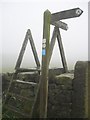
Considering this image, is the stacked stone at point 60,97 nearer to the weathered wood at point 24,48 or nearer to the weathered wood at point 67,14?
the weathered wood at point 24,48

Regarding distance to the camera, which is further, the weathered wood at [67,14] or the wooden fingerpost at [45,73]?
the wooden fingerpost at [45,73]

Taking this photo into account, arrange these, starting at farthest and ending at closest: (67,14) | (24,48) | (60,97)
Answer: (24,48), (60,97), (67,14)

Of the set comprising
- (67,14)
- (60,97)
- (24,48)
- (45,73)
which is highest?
(67,14)

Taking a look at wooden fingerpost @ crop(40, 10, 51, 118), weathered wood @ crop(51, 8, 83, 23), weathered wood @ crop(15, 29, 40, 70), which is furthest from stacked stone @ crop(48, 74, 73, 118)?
weathered wood @ crop(51, 8, 83, 23)

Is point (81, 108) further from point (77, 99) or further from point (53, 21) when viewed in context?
point (53, 21)

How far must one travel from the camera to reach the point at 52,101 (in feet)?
10.5

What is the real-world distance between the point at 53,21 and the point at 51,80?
940 mm

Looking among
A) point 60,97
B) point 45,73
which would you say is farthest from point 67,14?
point 60,97

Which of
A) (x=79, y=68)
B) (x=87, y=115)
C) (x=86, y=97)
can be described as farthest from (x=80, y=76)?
(x=87, y=115)

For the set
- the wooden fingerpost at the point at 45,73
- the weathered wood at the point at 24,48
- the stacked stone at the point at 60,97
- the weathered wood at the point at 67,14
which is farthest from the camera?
the weathered wood at the point at 24,48

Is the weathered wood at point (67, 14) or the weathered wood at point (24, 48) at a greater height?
the weathered wood at point (67, 14)

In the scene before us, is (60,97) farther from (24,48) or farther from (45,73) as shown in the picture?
(24,48)

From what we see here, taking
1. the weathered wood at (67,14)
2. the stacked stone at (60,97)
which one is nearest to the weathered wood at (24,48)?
the stacked stone at (60,97)

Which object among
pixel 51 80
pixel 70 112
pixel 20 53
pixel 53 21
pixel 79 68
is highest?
pixel 53 21
